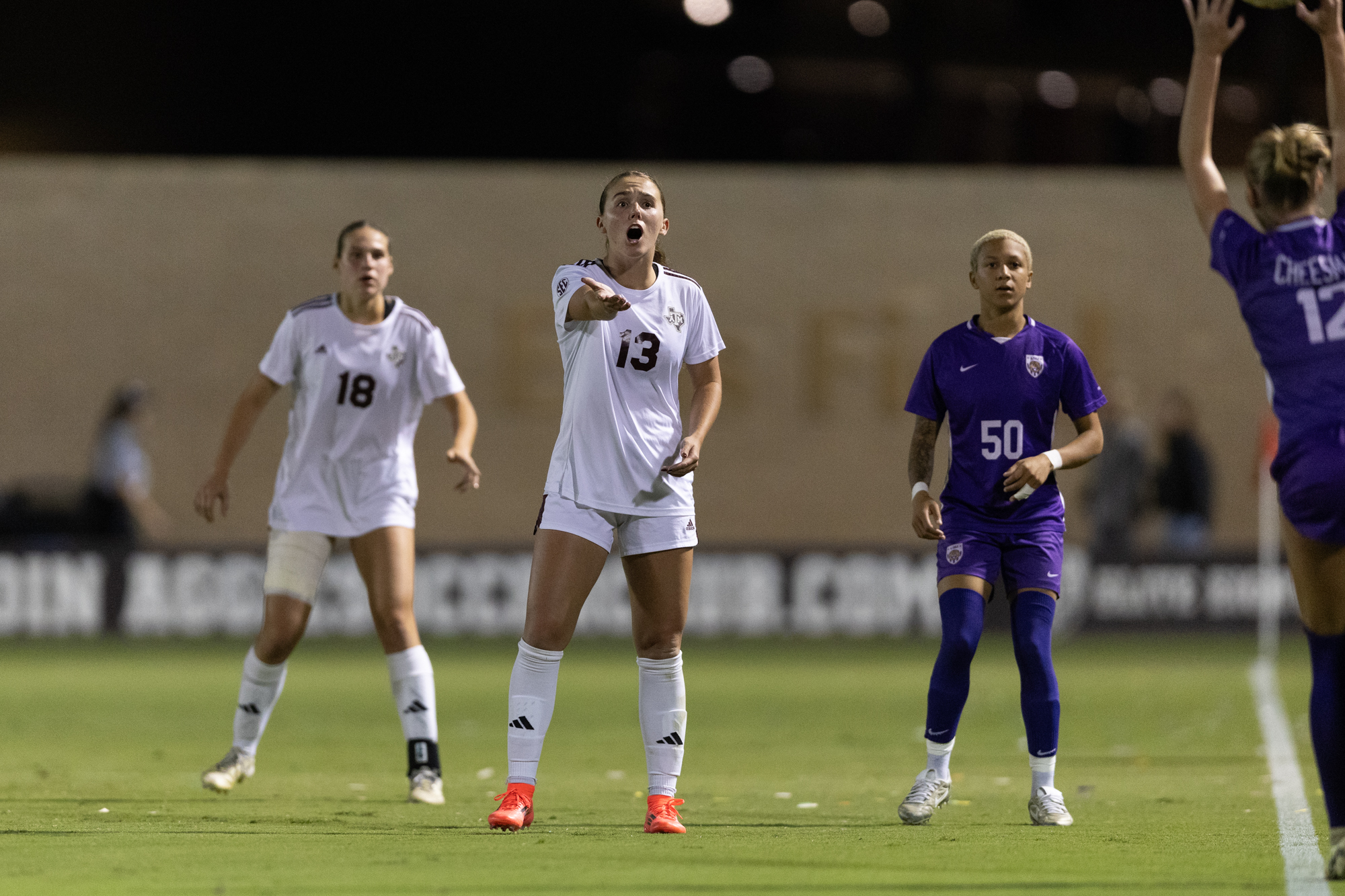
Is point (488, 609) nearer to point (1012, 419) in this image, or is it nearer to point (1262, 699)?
point (1262, 699)

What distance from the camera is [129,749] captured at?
34.0ft

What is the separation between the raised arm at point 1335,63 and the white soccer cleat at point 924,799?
2.77 metres

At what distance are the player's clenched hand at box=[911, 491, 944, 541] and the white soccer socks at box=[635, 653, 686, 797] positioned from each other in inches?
40.8

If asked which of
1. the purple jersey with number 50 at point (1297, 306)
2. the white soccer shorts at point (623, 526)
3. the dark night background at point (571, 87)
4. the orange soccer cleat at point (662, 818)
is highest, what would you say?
the dark night background at point (571, 87)

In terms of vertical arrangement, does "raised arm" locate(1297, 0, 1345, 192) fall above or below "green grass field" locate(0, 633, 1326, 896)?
above

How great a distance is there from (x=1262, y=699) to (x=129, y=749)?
26.2 feet

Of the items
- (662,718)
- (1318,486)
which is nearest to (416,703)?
(662,718)

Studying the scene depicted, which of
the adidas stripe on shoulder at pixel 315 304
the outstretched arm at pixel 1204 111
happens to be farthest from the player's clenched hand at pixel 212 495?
the outstretched arm at pixel 1204 111

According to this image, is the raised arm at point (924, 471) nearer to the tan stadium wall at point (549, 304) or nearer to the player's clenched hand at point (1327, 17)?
the player's clenched hand at point (1327, 17)

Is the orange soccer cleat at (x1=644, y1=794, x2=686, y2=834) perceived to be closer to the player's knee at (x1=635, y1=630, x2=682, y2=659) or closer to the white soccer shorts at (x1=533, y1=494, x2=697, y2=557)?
the player's knee at (x1=635, y1=630, x2=682, y2=659)

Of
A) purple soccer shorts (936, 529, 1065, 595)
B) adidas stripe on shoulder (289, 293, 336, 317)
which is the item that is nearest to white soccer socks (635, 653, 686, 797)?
purple soccer shorts (936, 529, 1065, 595)

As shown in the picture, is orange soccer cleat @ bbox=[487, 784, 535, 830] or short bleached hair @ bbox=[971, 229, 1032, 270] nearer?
orange soccer cleat @ bbox=[487, 784, 535, 830]

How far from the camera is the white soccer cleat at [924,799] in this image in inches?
275

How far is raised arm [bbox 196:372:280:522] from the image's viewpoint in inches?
316
